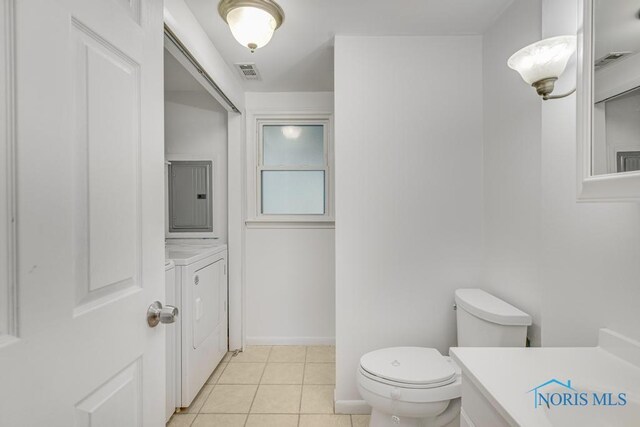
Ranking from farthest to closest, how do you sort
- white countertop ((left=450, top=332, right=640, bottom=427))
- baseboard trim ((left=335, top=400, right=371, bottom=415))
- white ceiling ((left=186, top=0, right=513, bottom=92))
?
baseboard trim ((left=335, top=400, right=371, bottom=415)) → white ceiling ((left=186, top=0, right=513, bottom=92)) → white countertop ((left=450, top=332, right=640, bottom=427))

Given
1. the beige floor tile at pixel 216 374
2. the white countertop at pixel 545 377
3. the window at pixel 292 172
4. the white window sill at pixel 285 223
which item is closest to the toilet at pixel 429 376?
the white countertop at pixel 545 377

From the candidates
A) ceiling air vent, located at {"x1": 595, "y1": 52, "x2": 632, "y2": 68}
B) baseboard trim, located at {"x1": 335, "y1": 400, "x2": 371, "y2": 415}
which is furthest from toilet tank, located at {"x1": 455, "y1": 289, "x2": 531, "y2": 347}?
ceiling air vent, located at {"x1": 595, "y1": 52, "x2": 632, "y2": 68}

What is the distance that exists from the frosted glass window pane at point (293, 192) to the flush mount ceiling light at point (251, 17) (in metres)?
1.51

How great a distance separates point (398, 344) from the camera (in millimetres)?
2021

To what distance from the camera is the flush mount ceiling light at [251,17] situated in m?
1.56

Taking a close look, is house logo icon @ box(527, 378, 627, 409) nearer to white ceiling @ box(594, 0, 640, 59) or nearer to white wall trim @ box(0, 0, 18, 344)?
white ceiling @ box(594, 0, 640, 59)

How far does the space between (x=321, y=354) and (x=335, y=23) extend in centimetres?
247

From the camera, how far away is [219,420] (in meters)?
1.94

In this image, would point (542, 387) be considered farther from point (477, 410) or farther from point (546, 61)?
point (546, 61)

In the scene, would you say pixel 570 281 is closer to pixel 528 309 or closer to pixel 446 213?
pixel 528 309

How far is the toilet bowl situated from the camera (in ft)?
4.86

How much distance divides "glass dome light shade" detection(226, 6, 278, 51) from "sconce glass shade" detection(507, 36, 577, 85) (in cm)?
115

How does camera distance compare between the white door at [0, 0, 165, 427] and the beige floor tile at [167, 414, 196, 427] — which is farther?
the beige floor tile at [167, 414, 196, 427]

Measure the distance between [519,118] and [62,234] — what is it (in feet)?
6.12
